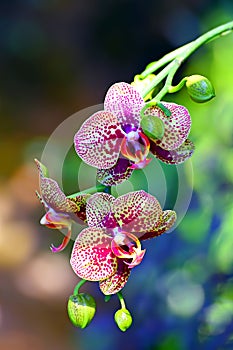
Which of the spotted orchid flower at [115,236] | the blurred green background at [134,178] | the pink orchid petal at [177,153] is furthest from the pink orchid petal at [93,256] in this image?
the blurred green background at [134,178]

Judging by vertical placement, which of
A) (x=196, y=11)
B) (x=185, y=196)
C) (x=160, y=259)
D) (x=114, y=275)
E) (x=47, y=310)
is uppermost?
(x=196, y=11)

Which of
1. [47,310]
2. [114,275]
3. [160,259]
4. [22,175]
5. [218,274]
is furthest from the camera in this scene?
[22,175]

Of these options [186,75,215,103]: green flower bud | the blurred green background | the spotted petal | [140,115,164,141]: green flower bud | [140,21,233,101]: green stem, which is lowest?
the blurred green background

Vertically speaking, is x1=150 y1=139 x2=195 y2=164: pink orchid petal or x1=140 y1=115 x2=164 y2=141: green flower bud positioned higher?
x1=140 y1=115 x2=164 y2=141: green flower bud

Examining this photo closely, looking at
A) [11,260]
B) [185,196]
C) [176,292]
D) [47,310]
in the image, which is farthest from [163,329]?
[11,260]

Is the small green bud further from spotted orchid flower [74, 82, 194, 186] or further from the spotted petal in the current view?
the spotted petal

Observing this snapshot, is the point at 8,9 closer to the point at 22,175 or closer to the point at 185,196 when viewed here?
the point at 22,175

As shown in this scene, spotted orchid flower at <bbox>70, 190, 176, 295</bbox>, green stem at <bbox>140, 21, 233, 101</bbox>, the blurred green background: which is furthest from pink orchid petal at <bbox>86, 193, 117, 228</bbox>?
the blurred green background

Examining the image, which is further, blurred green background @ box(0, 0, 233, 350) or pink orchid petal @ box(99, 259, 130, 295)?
blurred green background @ box(0, 0, 233, 350)
